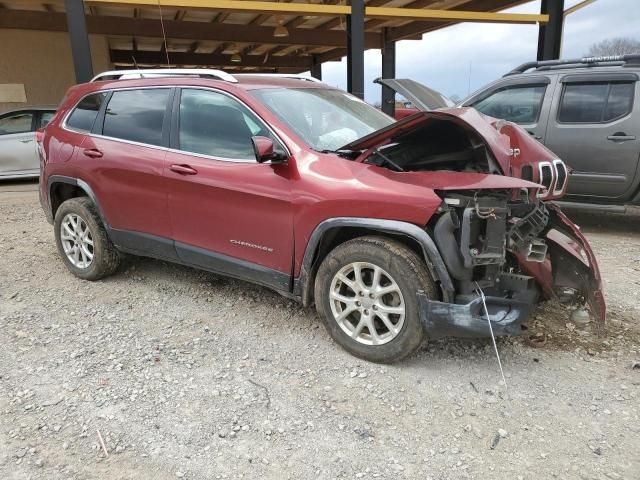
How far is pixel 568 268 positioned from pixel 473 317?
85cm

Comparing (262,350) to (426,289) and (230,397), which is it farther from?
(426,289)

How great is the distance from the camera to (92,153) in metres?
4.35

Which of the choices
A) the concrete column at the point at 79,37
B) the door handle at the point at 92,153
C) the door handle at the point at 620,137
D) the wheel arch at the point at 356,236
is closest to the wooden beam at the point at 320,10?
the concrete column at the point at 79,37

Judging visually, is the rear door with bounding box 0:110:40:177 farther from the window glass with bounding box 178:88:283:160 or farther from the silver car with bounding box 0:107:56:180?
the window glass with bounding box 178:88:283:160

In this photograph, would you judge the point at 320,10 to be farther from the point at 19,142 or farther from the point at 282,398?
the point at 282,398

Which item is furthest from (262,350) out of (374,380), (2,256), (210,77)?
(2,256)

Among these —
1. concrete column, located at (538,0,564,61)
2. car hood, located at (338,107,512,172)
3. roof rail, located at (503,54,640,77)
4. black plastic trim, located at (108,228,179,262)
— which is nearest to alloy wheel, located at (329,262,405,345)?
car hood, located at (338,107,512,172)

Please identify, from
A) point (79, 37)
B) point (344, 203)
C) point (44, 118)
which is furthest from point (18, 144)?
point (344, 203)

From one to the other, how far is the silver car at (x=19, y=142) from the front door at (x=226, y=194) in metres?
7.20

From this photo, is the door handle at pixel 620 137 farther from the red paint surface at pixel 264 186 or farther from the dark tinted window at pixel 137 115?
the dark tinted window at pixel 137 115

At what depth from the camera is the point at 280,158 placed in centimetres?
330

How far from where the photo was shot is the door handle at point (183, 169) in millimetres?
3728

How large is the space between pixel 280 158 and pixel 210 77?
112cm

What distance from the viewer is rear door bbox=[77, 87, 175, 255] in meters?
4.00
